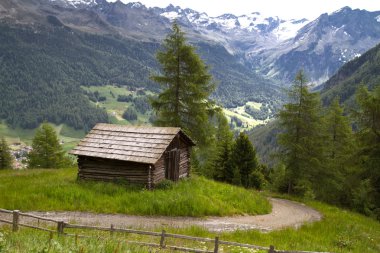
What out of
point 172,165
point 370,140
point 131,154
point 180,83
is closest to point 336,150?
point 370,140

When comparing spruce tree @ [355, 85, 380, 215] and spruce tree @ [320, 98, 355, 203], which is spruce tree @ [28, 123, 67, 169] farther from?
spruce tree @ [355, 85, 380, 215]

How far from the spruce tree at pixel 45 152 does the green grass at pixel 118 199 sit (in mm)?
36722

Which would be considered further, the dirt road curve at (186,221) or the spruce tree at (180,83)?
the spruce tree at (180,83)

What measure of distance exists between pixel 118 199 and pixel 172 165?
7.09m

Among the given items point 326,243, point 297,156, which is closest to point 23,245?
point 326,243

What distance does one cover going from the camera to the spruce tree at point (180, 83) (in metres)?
36.4

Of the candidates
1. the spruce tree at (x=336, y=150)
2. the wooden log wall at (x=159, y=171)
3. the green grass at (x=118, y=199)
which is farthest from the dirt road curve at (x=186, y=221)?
the spruce tree at (x=336, y=150)

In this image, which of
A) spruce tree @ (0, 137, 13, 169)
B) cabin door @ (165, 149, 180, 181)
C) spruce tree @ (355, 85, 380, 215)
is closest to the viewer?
cabin door @ (165, 149, 180, 181)

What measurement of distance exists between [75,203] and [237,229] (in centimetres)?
1004

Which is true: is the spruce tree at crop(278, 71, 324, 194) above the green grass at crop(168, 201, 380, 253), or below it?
above

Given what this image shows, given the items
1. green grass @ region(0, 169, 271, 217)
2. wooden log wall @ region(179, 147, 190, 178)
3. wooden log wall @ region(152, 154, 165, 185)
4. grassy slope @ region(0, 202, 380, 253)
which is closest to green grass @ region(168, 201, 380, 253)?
grassy slope @ region(0, 202, 380, 253)

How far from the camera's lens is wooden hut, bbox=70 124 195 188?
28.1 metres

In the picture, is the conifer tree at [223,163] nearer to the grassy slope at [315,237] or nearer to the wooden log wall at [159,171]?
the wooden log wall at [159,171]

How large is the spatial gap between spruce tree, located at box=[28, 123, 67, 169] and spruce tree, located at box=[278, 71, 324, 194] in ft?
134
